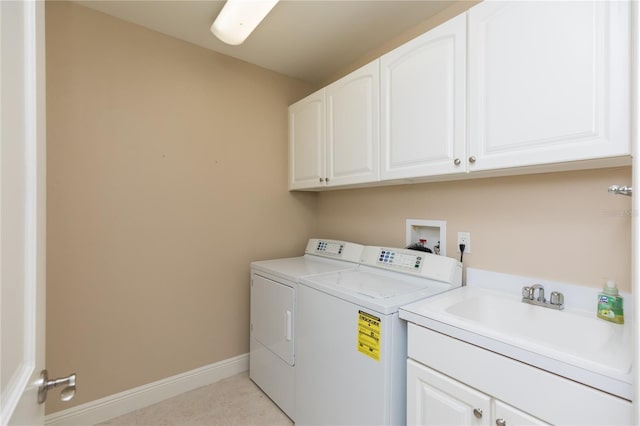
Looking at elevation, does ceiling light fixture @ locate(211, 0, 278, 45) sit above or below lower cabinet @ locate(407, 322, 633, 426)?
above

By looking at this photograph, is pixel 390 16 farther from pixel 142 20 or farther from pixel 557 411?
pixel 557 411

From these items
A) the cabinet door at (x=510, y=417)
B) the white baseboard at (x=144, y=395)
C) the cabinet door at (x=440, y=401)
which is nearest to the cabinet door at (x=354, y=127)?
the cabinet door at (x=440, y=401)

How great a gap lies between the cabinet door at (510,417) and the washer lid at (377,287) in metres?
0.46

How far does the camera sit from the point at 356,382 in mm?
1381

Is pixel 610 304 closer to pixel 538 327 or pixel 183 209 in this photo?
pixel 538 327

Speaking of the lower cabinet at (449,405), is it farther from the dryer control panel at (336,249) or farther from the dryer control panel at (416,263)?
the dryer control panel at (336,249)

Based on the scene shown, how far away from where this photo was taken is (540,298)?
136 centimetres

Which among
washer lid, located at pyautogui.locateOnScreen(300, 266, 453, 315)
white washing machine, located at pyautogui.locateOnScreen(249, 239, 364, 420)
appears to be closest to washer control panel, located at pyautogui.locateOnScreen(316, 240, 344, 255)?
white washing machine, located at pyautogui.locateOnScreen(249, 239, 364, 420)

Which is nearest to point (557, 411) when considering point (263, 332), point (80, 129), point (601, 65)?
point (601, 65)

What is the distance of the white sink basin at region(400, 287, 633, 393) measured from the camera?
85 centimetres

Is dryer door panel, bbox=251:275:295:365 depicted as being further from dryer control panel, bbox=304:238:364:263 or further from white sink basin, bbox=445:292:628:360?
white sink basin, bbox=445:292:628:360

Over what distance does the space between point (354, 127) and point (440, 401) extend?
1.52m

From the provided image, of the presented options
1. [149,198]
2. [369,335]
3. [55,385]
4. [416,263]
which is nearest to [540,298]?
[416,263]

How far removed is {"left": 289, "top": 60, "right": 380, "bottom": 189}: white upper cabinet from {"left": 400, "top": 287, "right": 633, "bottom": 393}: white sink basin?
2.78ft
